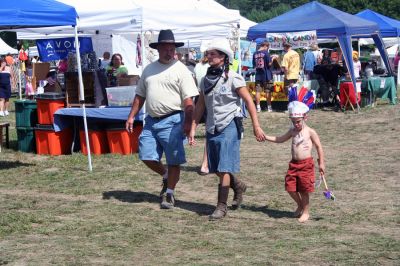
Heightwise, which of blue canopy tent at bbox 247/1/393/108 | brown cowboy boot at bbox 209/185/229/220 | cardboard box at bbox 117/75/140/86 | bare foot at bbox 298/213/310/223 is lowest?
bare foot at bbox 298/213/310/223

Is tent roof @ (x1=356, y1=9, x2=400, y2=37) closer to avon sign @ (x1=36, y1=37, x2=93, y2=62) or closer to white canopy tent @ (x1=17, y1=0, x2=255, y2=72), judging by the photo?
white canopy tent @ (x1=17, y1=0, x2=255, y2=72)

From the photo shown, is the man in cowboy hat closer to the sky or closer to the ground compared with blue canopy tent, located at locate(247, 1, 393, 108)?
closer to the ground

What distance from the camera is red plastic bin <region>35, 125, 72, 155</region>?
12.2 meters

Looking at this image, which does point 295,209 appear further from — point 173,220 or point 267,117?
point 267,117

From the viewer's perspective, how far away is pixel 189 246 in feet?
20.8

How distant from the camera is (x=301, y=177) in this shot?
7.15m

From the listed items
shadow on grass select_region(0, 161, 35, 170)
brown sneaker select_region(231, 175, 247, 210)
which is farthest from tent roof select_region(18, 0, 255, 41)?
brown sneaker select_region(231, 175, 247, 210)

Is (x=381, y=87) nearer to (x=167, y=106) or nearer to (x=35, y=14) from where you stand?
(x=35, y=14)

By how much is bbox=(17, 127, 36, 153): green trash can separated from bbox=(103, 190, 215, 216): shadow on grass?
12.9 feet

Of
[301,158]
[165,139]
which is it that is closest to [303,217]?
[301,158]

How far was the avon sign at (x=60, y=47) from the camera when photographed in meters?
15.9

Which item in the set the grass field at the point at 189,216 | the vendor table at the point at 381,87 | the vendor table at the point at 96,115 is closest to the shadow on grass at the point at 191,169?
the grass field at the point at 189,216

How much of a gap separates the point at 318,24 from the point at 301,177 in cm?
1329

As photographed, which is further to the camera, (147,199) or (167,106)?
(147,199)
